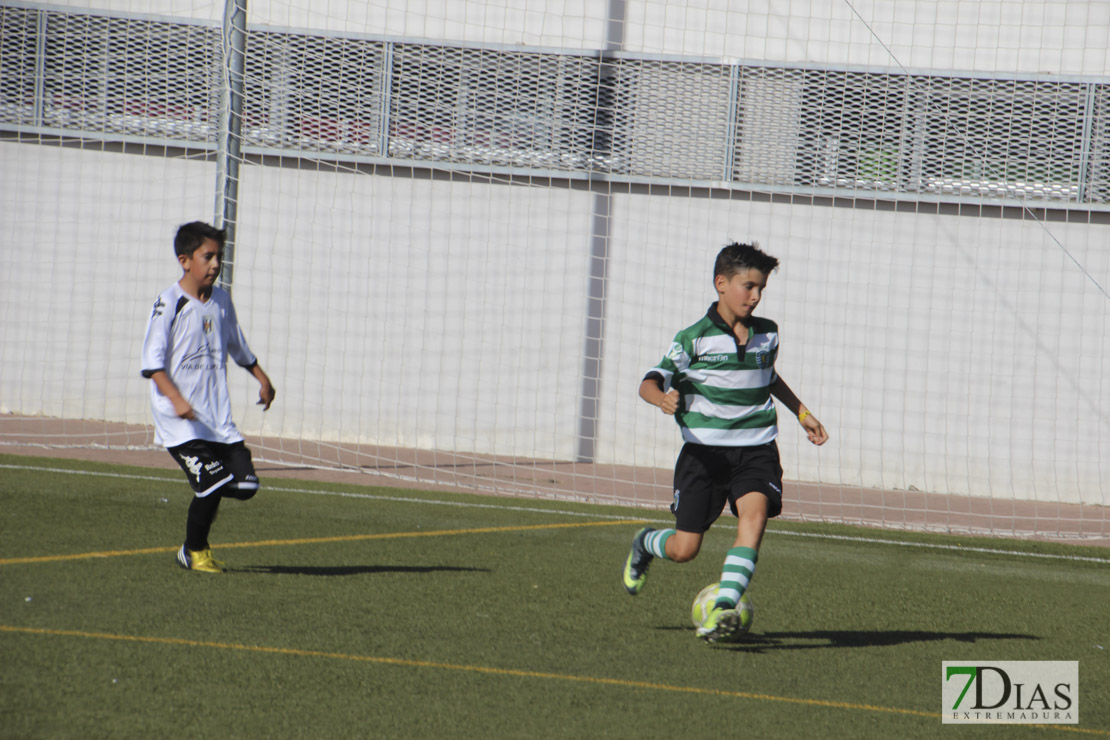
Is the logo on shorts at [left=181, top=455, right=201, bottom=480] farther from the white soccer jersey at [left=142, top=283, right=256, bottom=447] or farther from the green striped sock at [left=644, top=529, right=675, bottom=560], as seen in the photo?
the green striped sock at [left=644, top=529, right=675, bottom=560]

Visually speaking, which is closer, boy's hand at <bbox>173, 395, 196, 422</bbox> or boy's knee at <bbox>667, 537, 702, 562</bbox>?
boy's knee at <bbox>667, 537, 702, 562</bbox>

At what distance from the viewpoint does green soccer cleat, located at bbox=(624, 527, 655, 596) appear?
5.22 metres

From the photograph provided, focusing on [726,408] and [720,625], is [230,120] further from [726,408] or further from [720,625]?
[720,625]

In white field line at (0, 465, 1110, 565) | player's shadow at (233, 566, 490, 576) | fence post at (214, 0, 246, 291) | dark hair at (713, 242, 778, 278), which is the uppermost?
fence post at (214, 0, 246, 291)

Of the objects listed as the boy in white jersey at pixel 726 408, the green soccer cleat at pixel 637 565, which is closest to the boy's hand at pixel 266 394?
the green soccer cleat at pixel 637 565

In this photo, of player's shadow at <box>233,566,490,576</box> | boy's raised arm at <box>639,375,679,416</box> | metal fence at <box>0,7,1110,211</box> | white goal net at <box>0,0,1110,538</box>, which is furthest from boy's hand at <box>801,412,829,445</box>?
metal fence at <box>0,7,1110,211</box>

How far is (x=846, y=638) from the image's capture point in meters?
5.07

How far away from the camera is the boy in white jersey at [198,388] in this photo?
5.63 m

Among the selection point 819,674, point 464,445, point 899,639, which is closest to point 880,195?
point 464,445

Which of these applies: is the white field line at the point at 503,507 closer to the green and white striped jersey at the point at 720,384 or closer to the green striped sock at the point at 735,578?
the green and white striped jersey at the point at 720,384

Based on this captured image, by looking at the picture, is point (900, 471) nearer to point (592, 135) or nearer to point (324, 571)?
point (592, 135)

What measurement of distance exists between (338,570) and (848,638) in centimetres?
237

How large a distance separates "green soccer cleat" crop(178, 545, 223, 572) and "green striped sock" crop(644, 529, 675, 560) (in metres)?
1.95
